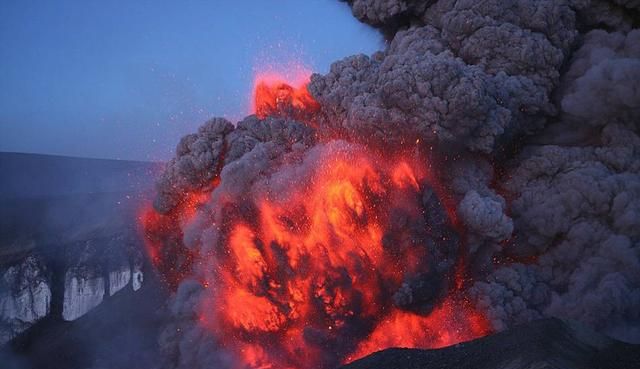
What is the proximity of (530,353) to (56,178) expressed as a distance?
31.9 meters

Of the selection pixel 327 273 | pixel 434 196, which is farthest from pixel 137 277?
pixel 434 196

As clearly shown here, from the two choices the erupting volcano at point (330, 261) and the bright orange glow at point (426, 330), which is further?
the bright orange glow at point (426, 330)

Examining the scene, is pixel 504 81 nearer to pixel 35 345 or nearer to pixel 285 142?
pixel 285 142

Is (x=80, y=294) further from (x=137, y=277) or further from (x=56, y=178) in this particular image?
(x=56, y=178)

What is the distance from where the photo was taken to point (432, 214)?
13633 mm

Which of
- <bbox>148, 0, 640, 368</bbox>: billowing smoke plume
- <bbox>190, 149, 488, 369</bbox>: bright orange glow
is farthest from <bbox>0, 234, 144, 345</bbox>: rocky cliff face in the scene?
<bbox>190, 149, 488, 369</bbox>: bright orange glow

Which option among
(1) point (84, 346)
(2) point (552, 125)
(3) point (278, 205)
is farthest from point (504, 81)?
(1) point (84, 346)

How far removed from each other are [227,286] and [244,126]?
5.79 metres

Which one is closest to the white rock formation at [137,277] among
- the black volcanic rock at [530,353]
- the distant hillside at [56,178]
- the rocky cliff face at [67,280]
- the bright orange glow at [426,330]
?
the rocky cliff face at [67,280]

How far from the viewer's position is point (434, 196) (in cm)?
1399

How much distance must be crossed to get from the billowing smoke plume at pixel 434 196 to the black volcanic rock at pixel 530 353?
3035 mm

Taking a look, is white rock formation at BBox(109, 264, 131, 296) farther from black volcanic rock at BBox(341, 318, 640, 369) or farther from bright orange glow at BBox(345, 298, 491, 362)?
black volcanic rock at BBox(341, 318, 640, 369)

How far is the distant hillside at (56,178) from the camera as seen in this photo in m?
29.8

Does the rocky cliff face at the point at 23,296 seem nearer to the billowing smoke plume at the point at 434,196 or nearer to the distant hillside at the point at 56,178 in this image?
the billowing smoke plume at the point at 434,196
